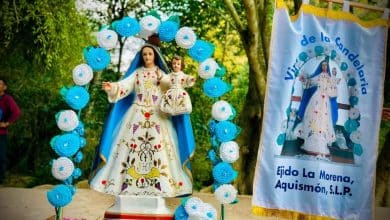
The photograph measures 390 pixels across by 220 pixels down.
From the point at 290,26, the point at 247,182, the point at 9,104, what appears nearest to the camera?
the point at 290,26

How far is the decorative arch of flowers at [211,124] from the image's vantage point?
3.45 m

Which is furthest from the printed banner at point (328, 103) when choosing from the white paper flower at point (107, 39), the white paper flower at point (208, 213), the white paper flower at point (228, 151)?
the white paper flower at point (107, 39)

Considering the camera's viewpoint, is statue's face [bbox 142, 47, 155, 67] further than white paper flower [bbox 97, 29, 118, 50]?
Yes

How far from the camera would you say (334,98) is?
352cm

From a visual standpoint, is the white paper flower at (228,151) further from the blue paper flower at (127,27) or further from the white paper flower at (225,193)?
the blue paper flower at (127,27)

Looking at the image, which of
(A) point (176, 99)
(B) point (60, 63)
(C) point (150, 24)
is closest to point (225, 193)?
(A) point (176, 99)

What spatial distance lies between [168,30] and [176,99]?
49 centimetres

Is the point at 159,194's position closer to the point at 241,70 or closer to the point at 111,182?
the point at 111,182

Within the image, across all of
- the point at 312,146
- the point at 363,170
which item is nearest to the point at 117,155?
the point at 312,146

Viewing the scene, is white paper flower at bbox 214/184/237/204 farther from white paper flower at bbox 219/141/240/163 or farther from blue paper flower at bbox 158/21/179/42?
blue paper flower at bbox 158/21/179/42

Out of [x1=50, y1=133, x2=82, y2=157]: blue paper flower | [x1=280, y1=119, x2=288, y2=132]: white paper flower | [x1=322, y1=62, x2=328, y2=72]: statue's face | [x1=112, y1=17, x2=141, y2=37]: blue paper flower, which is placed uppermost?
[x1=112, y1=17, x2=141, y2=37]: blue paper flower

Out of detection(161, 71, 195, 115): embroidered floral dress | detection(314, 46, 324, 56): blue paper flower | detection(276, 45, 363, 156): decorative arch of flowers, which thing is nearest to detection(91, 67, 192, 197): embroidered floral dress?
detection(161, 71, 195, 115): embroidered floral dress

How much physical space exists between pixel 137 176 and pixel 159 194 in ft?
0.65

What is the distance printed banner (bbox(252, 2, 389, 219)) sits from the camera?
3504mm
